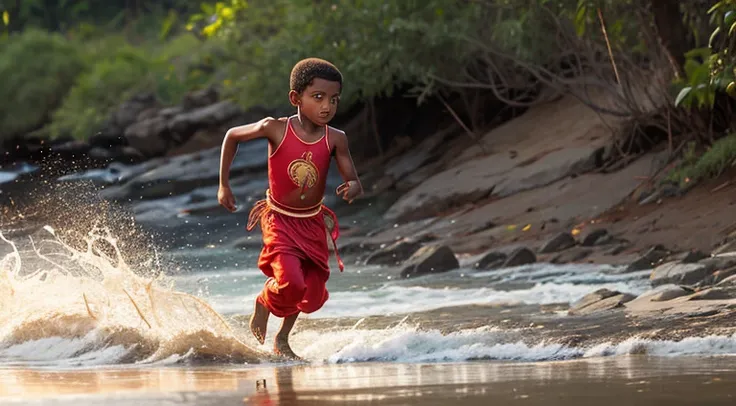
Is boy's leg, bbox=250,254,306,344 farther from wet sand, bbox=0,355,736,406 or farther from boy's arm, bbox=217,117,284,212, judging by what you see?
wet sand, bbox=0,355,736,406

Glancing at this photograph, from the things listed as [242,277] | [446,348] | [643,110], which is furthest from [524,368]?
[643,110]

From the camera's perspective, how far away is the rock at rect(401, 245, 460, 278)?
15453 mm

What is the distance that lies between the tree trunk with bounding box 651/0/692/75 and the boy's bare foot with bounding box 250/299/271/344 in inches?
349

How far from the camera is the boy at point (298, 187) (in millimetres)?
8148

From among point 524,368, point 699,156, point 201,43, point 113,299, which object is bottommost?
point 524,368

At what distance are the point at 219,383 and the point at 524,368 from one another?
140cm

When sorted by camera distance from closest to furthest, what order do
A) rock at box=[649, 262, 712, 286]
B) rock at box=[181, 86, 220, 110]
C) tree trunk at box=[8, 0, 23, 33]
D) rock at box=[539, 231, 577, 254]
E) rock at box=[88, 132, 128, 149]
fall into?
rock at box=[649, 262, 712, 286] < rock at box=[539, 231, 577, 254] < rock at box=[181, 86, 220, 110] < rock at box=[88, 132, 128, 149] < tree trunk at box=[8, 0, 23, 33]

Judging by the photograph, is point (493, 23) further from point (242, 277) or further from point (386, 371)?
point (386, 371)

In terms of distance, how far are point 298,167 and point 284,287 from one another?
0.68m

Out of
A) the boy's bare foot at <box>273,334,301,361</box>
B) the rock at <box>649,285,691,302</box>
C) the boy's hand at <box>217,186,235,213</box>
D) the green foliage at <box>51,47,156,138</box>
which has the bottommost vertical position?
the boy's bare foot at <box>273,334,301,361</box>

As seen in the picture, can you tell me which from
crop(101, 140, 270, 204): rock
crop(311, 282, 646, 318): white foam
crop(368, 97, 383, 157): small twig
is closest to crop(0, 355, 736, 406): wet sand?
crop(311, 282, 646, 318): white foam

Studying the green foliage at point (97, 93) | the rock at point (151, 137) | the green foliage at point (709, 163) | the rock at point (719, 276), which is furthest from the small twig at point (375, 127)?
the rock at point (719, 276)

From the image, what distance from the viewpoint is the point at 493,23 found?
2191 cm

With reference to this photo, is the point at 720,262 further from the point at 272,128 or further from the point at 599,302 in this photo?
the point at 272,128
